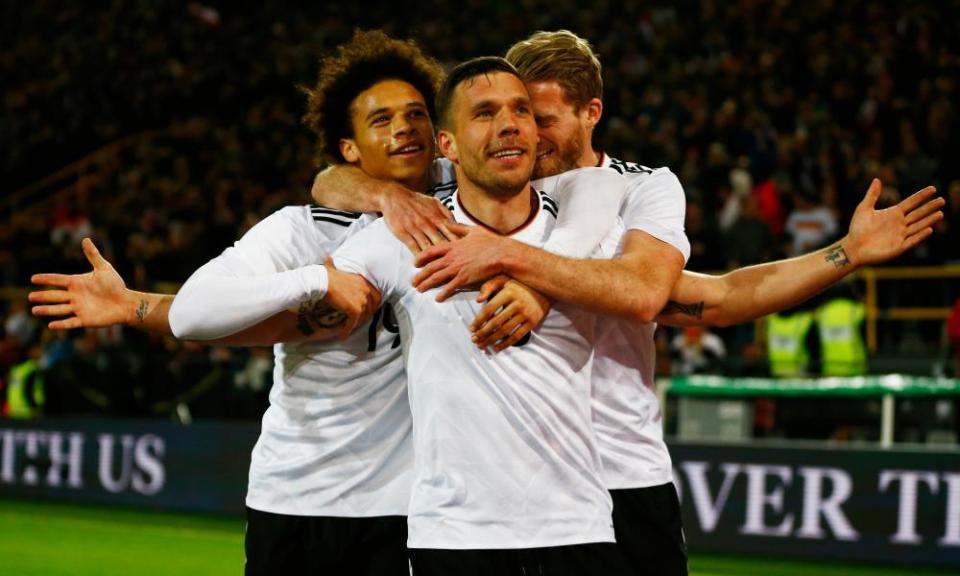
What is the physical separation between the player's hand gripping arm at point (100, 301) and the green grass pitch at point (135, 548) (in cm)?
545

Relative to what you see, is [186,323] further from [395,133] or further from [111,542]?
[111,542]

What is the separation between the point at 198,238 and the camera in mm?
17859

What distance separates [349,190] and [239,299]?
2.70 ft

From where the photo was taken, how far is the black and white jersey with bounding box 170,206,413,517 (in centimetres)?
405

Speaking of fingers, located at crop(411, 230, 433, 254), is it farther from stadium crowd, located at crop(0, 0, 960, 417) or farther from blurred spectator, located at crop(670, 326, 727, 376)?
blurred spectator, located at crop(670, 326, 727, 376)

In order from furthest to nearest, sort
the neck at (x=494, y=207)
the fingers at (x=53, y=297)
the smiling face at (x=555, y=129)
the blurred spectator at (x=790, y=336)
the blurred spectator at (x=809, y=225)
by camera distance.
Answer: the blurred spectator at (x=809, y=225) → the blurred spectator at (x=790, y=336) → the smiling face at (x=555, y=129) → the fingers at (x=53, y=297) → the neck at (x=494, y=207)

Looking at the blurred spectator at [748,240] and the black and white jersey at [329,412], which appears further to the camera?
the blurred spectator at [748,240]

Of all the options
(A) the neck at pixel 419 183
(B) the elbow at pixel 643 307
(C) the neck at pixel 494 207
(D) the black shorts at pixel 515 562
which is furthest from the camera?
(A) the neck at pixel 419 183

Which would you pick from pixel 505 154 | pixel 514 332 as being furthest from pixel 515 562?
pixel 505 154

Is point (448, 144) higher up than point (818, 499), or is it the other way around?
point (448, 144)

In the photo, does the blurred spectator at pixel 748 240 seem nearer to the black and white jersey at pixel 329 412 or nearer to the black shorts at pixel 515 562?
the black and white jersey at pixel 329 412

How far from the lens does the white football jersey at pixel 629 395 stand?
4.14 meters

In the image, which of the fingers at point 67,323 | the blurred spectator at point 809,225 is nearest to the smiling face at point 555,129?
the fingers at point 67,323

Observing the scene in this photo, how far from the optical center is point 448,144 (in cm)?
379
